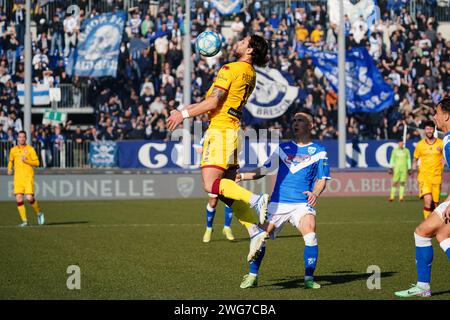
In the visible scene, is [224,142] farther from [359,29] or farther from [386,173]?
[359,29]

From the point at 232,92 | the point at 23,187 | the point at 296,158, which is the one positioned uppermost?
the point at 232,92

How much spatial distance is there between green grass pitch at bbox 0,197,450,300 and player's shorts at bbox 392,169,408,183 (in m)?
5.34

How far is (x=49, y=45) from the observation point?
32625mm

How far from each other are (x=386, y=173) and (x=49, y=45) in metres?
12.9

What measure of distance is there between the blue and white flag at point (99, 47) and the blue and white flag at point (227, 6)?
365 cm

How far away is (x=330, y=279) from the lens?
407 inches

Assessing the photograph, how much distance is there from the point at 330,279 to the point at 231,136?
2.25m

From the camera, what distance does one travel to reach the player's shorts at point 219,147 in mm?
9250

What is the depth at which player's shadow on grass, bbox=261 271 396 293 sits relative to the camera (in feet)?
32.1

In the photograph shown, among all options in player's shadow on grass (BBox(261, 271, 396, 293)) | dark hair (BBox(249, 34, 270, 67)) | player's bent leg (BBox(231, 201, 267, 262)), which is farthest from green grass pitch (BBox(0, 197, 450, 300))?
dark hair (BBox(249, 34, 270, 67))

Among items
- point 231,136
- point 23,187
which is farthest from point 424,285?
point 23,187

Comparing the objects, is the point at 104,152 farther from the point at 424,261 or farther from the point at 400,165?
the point at 424,261

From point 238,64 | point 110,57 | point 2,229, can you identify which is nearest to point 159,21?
point 110,57

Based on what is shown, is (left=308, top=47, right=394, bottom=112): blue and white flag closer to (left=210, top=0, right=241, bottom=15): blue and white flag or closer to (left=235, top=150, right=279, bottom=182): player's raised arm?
(left=210, top=0, right=241, bottom=15): blue and white flag
